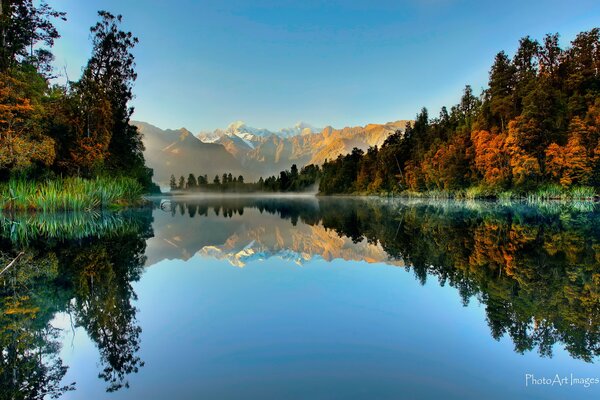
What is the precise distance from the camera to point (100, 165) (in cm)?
3089

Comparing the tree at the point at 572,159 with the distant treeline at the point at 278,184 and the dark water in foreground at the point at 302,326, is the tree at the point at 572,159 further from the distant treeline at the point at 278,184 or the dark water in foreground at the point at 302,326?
the distant treeline at the point at 278,184

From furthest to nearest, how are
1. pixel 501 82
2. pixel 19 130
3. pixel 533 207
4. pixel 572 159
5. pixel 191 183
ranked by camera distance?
pixel 191 183, pixel 501 82, pixel 572 159, pixel 533 207, pixel 19 130

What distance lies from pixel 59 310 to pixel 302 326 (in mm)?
3506

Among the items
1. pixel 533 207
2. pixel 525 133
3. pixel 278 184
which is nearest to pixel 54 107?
pixel 533 207

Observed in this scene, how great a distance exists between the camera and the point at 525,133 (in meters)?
44.1

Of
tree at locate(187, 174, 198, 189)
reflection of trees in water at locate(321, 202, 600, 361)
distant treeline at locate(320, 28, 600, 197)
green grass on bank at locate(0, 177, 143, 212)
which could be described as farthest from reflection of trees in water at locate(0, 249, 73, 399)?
tree at locate(187, 174, 198, 189)

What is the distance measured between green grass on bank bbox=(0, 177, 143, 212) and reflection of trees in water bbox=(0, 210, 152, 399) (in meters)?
12.1

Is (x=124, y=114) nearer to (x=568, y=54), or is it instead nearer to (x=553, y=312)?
(x=553, y=312)

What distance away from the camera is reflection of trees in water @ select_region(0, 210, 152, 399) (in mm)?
3546

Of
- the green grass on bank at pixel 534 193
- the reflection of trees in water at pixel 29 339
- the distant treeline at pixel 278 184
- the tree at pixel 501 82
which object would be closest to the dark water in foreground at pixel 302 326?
the reflection of trees in water at pixel 29 339

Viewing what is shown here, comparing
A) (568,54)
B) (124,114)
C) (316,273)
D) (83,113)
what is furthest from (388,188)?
(316,273)

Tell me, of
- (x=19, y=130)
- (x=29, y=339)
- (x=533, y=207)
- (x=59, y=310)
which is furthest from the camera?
(x=533, y=207)

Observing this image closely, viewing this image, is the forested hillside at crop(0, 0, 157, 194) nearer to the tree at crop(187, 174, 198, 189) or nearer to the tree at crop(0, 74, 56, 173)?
the tree at crop(0, 74, 56, 173)

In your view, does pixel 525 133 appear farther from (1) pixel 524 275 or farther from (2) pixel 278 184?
(2) pixel 278 184
